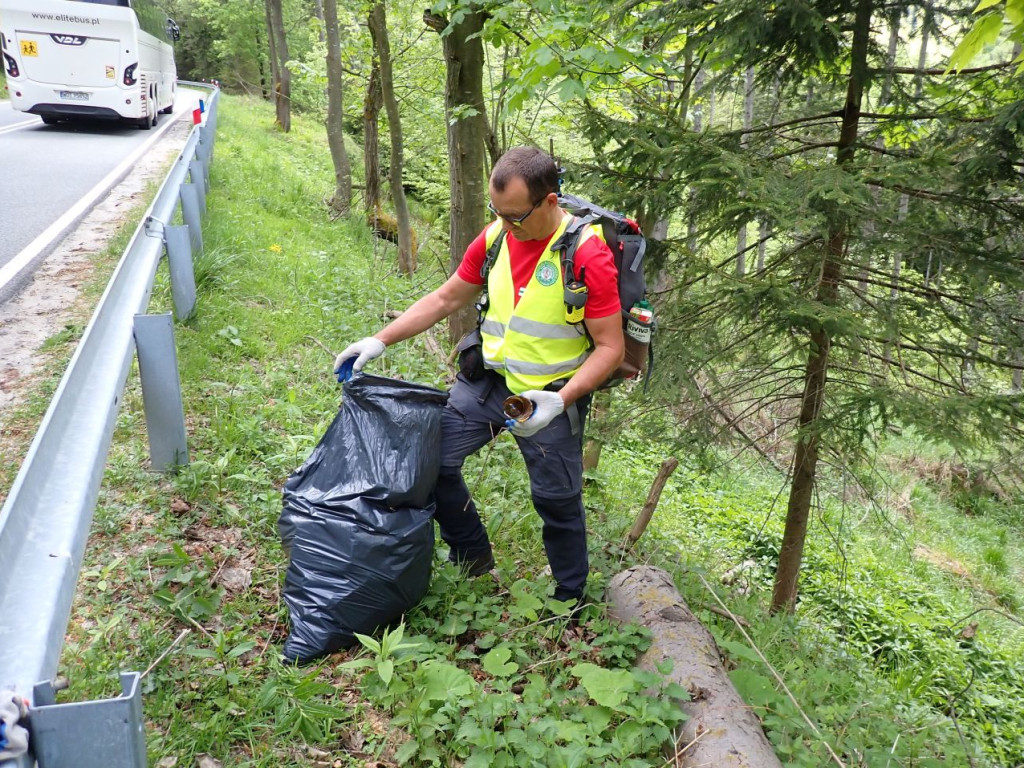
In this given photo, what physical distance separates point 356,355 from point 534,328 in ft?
2.76

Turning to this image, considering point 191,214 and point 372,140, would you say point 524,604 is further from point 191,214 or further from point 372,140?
point 372,140

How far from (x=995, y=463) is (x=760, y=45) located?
268cm

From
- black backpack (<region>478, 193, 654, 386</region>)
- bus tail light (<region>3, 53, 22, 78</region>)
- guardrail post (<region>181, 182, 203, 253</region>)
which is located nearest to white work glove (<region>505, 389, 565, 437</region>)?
black backpack (<region>478, 193, 654, 386</region>)

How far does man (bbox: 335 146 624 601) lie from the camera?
9.50ft

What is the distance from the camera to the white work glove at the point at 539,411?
286 centimetres

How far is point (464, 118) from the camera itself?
5359 mm

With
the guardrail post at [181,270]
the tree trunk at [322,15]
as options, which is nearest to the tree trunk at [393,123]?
the tree trunk at [322,15]

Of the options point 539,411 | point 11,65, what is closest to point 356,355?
point 539,411

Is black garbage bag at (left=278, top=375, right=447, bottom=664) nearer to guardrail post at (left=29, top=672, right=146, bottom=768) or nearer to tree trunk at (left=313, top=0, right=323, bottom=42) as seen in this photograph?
guardrail post at (left=29, top=672, right=146, bottom=768)

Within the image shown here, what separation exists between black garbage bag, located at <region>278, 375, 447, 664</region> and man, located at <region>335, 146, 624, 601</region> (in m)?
0.25

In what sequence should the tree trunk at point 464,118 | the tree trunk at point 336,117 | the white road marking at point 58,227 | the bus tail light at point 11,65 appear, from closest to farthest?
the tree trunk at point 464,118, the white road marking at point 58,227, the tree trunk at point 336,117, the bus tail light at point 11,65

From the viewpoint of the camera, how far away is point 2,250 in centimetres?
586

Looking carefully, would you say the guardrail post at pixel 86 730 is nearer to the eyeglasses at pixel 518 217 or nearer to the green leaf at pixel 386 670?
the green leaf at pixel 386 670

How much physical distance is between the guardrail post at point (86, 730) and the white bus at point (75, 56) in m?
14.7
